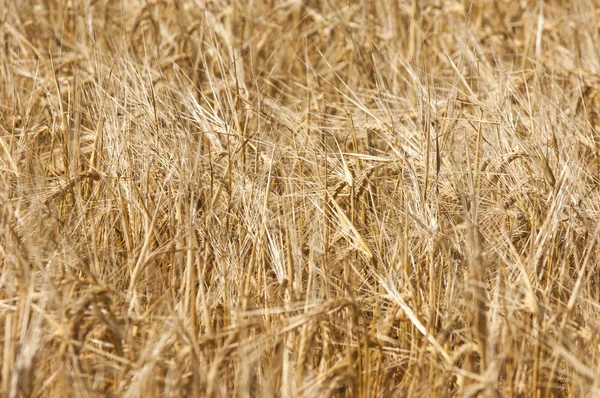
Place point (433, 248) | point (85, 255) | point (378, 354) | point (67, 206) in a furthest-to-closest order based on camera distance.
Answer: point (67, 206), point (85, 255), point (433, 248), point (378, 354)

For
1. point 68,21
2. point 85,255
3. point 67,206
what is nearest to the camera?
point 85,255

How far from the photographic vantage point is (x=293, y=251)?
1729mm

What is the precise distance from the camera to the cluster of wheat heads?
145 centimetres

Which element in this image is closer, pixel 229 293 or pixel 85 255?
pixel 229 293

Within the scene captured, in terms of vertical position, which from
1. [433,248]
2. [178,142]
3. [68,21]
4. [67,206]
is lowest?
[433,248]

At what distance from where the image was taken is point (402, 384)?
161 cm

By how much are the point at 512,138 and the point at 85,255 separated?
3.50 feet

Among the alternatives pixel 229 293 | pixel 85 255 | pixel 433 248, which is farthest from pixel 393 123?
pixel 85 255

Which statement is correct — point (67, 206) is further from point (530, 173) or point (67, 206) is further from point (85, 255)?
point (530, 173)

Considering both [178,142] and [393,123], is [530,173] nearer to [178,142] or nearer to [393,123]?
[393,123]

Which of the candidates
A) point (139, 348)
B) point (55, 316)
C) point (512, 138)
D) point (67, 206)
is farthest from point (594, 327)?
point (67, 206)

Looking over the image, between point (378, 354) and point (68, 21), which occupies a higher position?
point (68, 21)

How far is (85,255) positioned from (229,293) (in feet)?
1.22

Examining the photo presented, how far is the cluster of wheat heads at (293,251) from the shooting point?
1.45 meters
